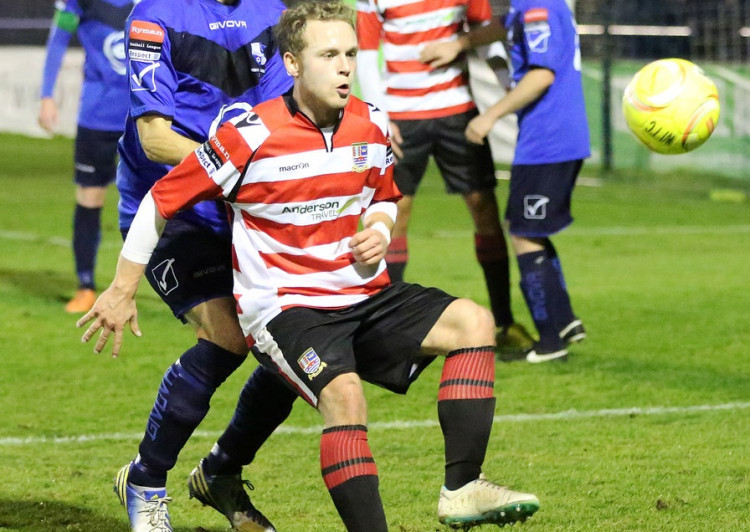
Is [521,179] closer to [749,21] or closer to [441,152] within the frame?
[441,152]

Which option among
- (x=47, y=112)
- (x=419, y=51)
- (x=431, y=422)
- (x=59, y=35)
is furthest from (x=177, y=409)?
(x=47, y=112)

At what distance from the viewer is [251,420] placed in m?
4.25

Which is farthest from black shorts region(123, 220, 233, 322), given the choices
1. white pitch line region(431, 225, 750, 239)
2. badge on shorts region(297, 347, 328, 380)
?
white pitch line region(431, 225, 750, 239)

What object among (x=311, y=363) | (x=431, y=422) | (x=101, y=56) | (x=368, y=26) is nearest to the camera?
(x=311, y=363)

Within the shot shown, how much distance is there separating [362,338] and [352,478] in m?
0.52

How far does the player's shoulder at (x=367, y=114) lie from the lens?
3.90 metres

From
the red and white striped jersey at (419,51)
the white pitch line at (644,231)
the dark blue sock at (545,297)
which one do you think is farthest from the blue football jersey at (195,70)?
the white pitch line at (644,231)

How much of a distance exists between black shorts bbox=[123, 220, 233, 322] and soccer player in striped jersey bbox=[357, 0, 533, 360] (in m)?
3.00

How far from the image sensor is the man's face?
12.0 feet

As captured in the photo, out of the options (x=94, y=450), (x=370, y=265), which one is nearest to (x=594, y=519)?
(x=370, y=265)

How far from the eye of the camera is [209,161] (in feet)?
12.1

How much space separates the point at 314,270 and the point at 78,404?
252cm

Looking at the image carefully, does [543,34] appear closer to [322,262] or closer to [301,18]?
[301,18]

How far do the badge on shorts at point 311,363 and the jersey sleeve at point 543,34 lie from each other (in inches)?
136
